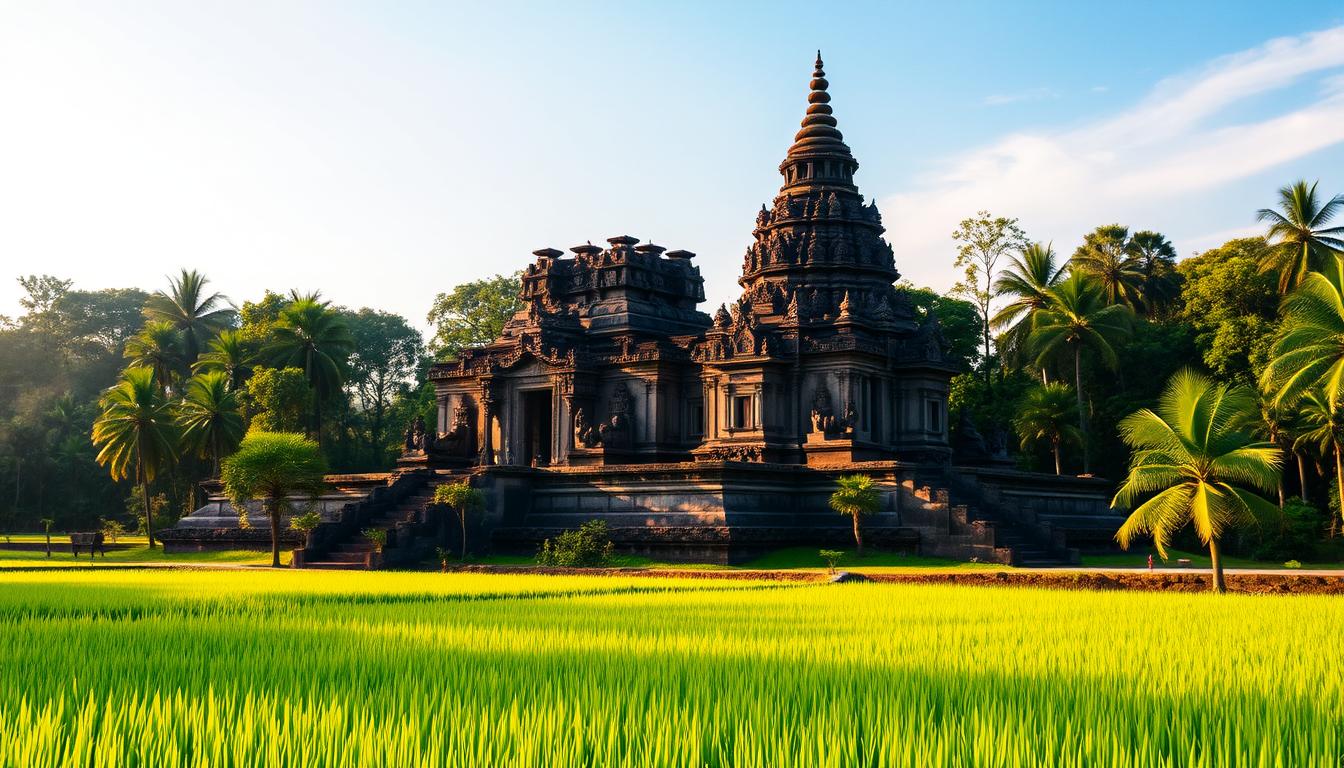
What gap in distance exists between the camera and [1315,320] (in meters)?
33.9

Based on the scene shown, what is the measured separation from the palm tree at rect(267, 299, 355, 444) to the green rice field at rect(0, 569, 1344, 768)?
50370 mm

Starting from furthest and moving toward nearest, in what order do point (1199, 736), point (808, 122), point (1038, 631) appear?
point (808, 122), point (1038, 631), point (1199, 736)

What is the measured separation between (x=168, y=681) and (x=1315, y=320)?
32.9 meters

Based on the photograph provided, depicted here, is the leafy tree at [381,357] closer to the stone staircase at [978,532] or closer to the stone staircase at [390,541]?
the stone staircase at [390,541]

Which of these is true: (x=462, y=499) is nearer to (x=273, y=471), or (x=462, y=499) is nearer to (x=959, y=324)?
(x=273, y=471)

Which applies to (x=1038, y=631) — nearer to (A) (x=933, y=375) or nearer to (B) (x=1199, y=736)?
(B) (x=1199, y=736)

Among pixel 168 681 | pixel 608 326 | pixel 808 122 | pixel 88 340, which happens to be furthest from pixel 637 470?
pixel 88 340

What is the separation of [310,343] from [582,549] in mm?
33711

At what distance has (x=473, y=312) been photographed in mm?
77125

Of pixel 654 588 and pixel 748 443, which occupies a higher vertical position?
pixel 748 443

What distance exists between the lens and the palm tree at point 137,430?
56031 mm

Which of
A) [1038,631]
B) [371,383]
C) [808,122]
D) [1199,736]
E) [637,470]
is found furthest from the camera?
[371,383]

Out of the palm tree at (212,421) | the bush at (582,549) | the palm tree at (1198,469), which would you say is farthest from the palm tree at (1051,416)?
the palm tree at (212,421)

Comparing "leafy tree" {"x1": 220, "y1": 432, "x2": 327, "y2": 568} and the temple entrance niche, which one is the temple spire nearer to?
the temple entrance niche
